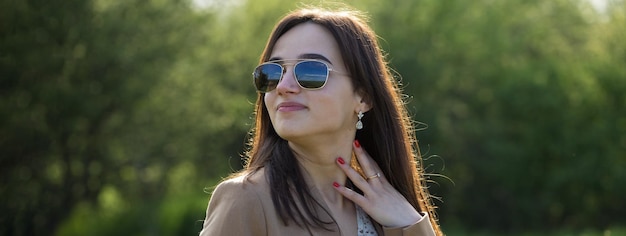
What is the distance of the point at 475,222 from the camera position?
2862 cm

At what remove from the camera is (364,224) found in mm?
3340

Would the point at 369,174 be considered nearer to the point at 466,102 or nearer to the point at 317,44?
the point at 317,44

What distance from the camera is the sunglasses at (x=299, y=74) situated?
3178mm

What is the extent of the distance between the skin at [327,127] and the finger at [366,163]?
0.05m

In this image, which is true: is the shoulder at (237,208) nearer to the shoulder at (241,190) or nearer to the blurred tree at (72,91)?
the shoulder at (241,190)

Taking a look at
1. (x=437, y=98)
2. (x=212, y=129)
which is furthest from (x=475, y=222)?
(x=212, y=129)

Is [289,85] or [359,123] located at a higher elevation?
[289,85]

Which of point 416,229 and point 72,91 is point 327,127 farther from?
point 72,91

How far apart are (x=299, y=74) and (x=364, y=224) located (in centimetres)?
58

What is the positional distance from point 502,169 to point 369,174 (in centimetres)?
2499

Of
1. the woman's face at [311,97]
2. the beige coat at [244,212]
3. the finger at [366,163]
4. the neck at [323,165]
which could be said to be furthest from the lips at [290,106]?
the finger at [366,163]

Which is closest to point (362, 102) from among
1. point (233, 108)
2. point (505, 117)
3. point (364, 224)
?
point (364, 224)

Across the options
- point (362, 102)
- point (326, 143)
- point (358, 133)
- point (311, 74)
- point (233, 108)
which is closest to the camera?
point (311, 74)

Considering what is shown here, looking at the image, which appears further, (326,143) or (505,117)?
(505,117)
